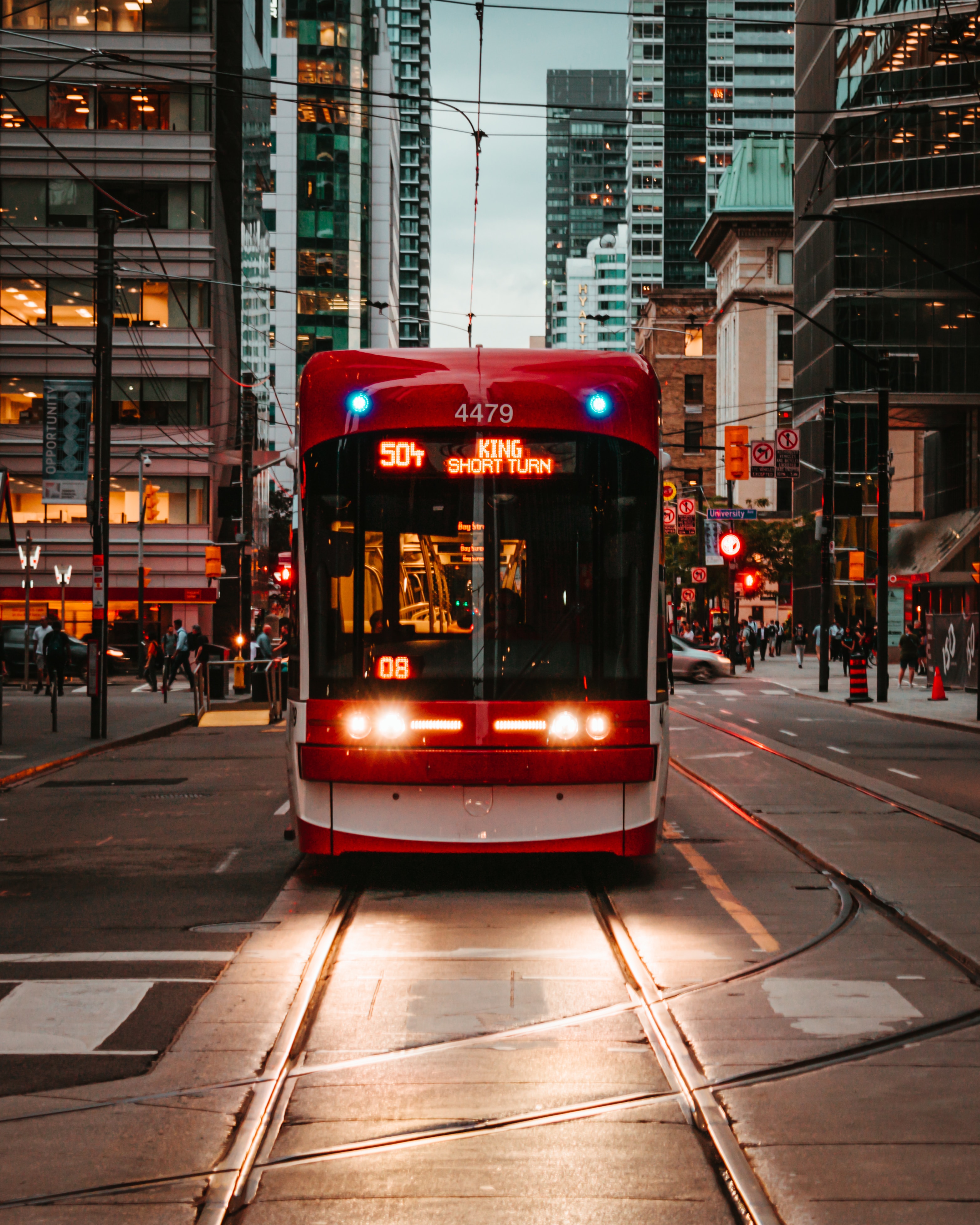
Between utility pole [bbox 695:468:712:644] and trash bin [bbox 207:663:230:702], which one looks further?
utility pole [bbox 695:468:712:644]

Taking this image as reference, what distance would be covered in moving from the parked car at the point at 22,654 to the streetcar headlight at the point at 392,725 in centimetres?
3892

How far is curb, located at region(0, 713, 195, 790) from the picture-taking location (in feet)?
60.5

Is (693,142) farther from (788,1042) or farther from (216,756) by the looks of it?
(788,1042)

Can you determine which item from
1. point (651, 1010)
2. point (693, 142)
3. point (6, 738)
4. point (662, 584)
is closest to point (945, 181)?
point (6, 738)

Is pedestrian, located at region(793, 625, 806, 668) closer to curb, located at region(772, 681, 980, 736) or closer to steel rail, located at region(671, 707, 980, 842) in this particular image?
curb, located at region(772, 681, 980, 736)

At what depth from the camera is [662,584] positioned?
10.2 meters

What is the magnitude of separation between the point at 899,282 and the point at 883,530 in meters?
32.2

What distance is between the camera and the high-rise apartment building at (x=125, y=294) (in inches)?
2398

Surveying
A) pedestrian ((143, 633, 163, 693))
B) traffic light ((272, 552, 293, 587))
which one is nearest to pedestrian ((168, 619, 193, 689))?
pedestrian ((143, 633, 163, 693))

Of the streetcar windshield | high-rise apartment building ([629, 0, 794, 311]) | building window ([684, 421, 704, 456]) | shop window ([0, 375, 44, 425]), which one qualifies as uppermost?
high-rise apartment building ([629, 0, 794, 311])

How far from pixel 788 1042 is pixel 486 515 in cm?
451

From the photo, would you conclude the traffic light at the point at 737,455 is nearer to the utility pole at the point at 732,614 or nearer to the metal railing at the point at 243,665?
the utility pole at the point at 732,614

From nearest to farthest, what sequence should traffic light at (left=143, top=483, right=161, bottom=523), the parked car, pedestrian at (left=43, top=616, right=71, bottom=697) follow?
pedestrian at (left=43, top=616, right=71, bottom=697)
the parked car
traffic light at (left=143, top=483, right=161, bottom=523)

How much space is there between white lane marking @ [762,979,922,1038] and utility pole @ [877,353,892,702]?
29.6 m
